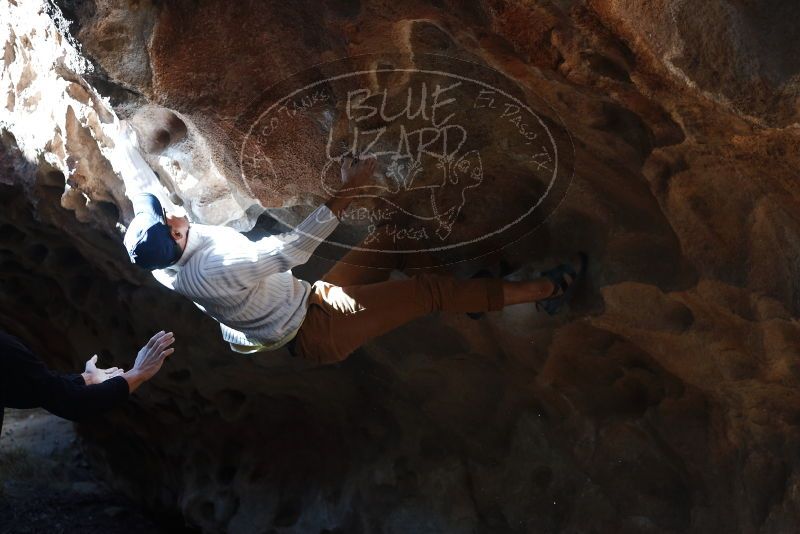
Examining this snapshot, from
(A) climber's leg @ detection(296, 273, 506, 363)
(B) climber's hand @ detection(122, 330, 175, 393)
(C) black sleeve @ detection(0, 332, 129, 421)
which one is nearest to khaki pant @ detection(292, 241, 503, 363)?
(A) climber's leg @ detection(296, 273, 506, 363)

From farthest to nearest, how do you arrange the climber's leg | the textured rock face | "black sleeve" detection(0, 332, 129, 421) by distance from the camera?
the climber's leg
"black sleeve" detection(0, 332, 129, 421)
the textured rock face

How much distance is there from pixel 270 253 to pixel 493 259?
634mm

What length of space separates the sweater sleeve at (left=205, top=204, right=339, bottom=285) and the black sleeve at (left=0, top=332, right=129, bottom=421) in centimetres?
29

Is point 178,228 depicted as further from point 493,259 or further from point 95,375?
point 493,259

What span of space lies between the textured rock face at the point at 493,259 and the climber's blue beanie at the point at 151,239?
202 mm

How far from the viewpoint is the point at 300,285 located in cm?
200

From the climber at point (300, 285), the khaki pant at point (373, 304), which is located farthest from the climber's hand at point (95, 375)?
the khaki pant at point (373, 304)

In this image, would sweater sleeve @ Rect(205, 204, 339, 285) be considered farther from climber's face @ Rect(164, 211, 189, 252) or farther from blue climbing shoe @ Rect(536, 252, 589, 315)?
blue climbing shoe @ Rect(536, 252, 589, 315)

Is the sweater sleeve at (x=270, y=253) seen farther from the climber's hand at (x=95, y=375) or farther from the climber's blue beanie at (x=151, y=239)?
the climber's hand at (x=95, y=375)

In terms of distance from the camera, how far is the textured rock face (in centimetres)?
156

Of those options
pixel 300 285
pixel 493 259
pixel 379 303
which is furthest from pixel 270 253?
pixel 493 259

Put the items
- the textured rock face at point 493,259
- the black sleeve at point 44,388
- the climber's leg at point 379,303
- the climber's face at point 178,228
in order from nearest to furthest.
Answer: the textured rock face at point 493,259 → the black sleeve at point 44,388 → the climber's face at point 178,228 → the climber's leg at point 379,303

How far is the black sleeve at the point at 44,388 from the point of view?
172 cm

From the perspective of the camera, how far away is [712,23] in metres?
1.42
